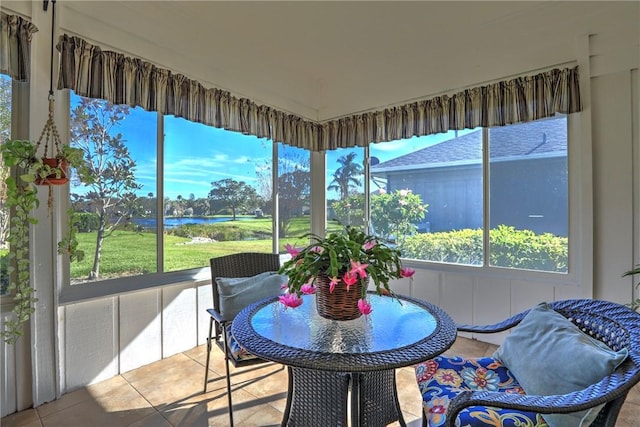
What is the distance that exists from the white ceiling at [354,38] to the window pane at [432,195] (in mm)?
523

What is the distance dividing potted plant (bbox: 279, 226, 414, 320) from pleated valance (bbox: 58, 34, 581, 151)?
1.72 metres

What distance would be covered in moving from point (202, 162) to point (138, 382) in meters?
1.76

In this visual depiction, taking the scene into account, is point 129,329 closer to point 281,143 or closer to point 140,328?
point 140,328

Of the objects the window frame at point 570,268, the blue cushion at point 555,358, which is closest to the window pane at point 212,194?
the window frame at point 570,268

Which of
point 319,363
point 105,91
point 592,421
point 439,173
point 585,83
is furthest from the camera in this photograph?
point 439,173

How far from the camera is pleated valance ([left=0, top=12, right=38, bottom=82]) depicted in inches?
67.5

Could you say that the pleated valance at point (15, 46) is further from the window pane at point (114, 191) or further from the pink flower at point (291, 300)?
the pink flower at point (291, 300)

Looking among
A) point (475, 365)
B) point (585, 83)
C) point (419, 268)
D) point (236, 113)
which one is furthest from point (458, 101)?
point (475, 365)

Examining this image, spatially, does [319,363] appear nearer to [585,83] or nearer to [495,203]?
[495,203]

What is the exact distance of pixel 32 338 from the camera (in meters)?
1.83

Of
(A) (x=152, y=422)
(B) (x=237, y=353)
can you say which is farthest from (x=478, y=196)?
(A) (x=152, y=422)

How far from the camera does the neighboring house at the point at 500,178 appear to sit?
256 centimetres

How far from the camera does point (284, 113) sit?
3453mm

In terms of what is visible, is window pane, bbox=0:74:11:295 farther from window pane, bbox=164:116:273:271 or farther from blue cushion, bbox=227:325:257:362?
blue cushion, bbox=227:325:257:362
